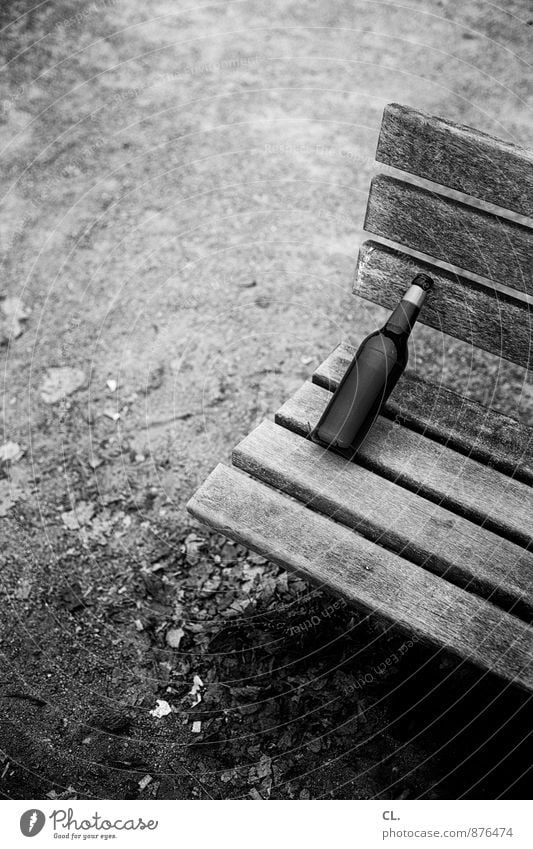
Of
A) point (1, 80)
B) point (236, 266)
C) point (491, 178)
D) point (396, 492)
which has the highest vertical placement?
point (491, 178)

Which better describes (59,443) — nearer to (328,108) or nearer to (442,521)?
(442,521)

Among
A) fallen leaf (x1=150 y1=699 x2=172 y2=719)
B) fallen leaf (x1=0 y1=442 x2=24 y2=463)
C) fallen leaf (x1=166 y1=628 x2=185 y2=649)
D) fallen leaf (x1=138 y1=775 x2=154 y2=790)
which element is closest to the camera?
fallen leaf (x1=138 y1=775 x2=154 y2=790)

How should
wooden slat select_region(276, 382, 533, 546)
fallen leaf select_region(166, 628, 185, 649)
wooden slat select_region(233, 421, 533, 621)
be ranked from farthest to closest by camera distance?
1. fallen leaf select_region(166, 628, 185, 649)
2. wooden slat select_region(276, 382, 533, 546)
3. wooden slat select_region(233, 421, 533, 621)

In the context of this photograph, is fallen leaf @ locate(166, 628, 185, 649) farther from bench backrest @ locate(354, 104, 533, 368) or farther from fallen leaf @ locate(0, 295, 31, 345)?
fallen leaf @ locate(0, 295, 31, 345)

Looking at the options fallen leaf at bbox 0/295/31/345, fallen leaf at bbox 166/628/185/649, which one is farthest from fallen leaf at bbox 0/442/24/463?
fallen leaf at bbox 166/628/185/649

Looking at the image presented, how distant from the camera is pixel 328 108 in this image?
4195 millimetres

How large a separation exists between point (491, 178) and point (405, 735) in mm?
1661

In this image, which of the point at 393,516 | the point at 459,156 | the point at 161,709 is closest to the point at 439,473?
the point at 393,516

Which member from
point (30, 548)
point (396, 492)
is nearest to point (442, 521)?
point (396, 492)

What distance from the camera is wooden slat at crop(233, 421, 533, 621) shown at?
191 centimetres

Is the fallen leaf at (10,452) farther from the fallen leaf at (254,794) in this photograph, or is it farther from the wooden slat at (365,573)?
the fallen leaf at (254,794)

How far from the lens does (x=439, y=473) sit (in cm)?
212

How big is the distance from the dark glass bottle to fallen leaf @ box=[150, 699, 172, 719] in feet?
3.23

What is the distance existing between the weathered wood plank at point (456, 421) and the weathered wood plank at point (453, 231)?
393 mm
